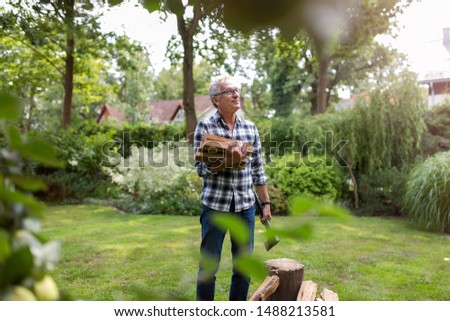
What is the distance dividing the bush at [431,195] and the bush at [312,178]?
98 centimetres

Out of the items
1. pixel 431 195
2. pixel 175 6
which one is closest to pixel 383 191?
pixel 431 195

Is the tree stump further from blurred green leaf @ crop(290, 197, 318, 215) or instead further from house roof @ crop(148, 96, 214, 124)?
house roof @ crop(148, 96, 214, 124)

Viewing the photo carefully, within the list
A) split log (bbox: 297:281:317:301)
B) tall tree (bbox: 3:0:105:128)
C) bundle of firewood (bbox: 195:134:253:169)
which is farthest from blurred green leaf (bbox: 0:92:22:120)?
split log (bbox: 297:281:317:301)

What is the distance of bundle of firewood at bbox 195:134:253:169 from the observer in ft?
5.05

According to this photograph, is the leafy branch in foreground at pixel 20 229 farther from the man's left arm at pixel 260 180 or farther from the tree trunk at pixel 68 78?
the tree trunk at pixel 68 78

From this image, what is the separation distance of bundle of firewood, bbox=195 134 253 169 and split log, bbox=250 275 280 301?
49cm

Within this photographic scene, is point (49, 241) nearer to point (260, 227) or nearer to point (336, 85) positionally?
point (260, 227)

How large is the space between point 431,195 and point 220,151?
9.88 ft

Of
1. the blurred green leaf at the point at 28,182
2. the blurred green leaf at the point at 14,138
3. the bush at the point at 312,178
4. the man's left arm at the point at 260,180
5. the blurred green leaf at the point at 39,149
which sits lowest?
the bush at the point at 312,178

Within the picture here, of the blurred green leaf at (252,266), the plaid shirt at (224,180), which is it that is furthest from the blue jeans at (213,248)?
the blurred green leaf at (252,266)

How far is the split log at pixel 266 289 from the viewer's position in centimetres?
162

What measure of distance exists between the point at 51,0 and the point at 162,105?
16608mm

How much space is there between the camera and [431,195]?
3.88 meters

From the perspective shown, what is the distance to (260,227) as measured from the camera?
12.9 feet
